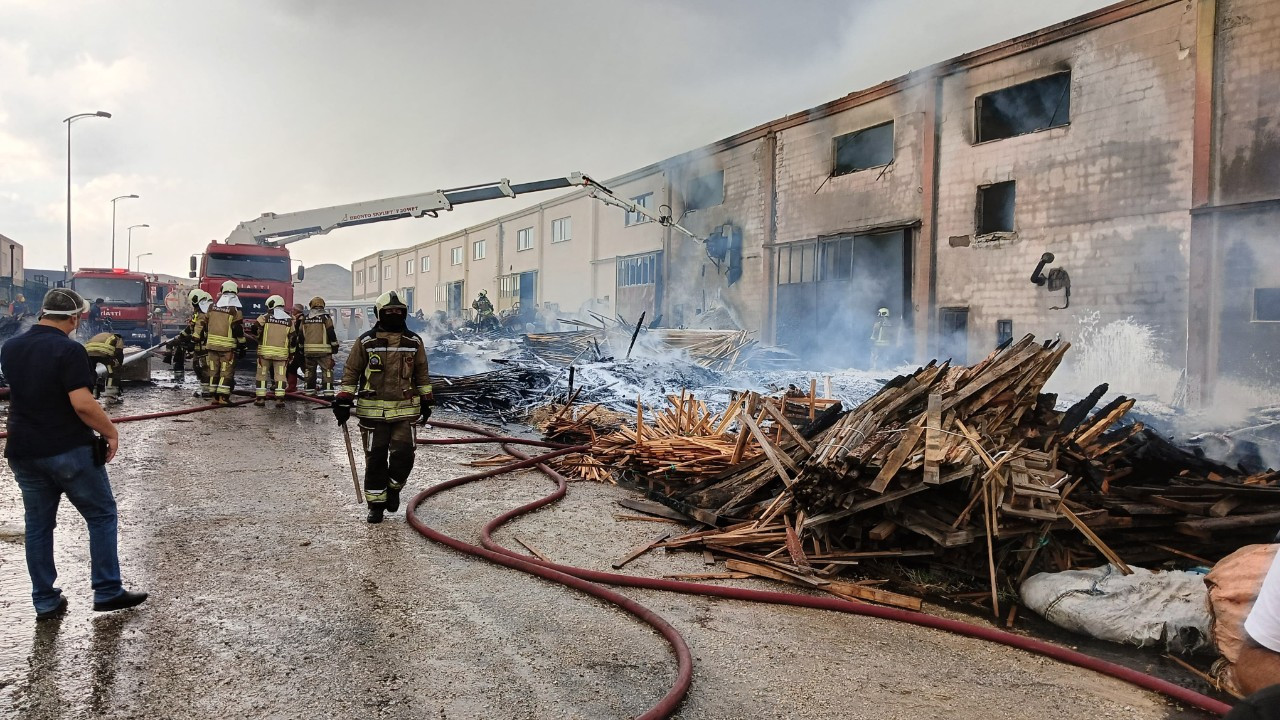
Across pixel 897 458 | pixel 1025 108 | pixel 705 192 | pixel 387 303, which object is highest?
pixel 1025 108

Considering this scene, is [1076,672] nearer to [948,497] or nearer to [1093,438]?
[948,497]

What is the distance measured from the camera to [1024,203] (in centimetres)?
1489

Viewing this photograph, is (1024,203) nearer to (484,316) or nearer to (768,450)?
(768,450)

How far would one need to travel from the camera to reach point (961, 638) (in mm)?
3777

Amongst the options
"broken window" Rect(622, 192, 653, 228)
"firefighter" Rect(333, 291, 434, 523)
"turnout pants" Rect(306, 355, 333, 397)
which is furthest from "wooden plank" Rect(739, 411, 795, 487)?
"broken window" Rect(622, 192, 653, 228)

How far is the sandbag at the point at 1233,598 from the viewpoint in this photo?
10.3 feet

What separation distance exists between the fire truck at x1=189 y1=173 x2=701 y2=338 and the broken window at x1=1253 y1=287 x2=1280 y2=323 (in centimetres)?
1339

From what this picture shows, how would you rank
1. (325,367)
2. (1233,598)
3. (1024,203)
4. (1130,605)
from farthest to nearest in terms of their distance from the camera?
(1024,203) < (325,367) < (1130,605) < (1233,598)

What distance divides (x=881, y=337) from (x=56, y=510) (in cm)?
1590

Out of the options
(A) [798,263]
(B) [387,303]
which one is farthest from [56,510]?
(A) [798,263]

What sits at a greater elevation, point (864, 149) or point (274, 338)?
point (864, 149)

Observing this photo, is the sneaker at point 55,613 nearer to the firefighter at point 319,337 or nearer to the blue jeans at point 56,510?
the blue jeans at point 56,510

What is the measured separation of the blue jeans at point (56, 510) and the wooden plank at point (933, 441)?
4.47 meters

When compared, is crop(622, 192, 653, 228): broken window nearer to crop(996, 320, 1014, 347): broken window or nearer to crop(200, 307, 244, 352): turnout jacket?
crop(996, 320, 1014, 347): broken window
